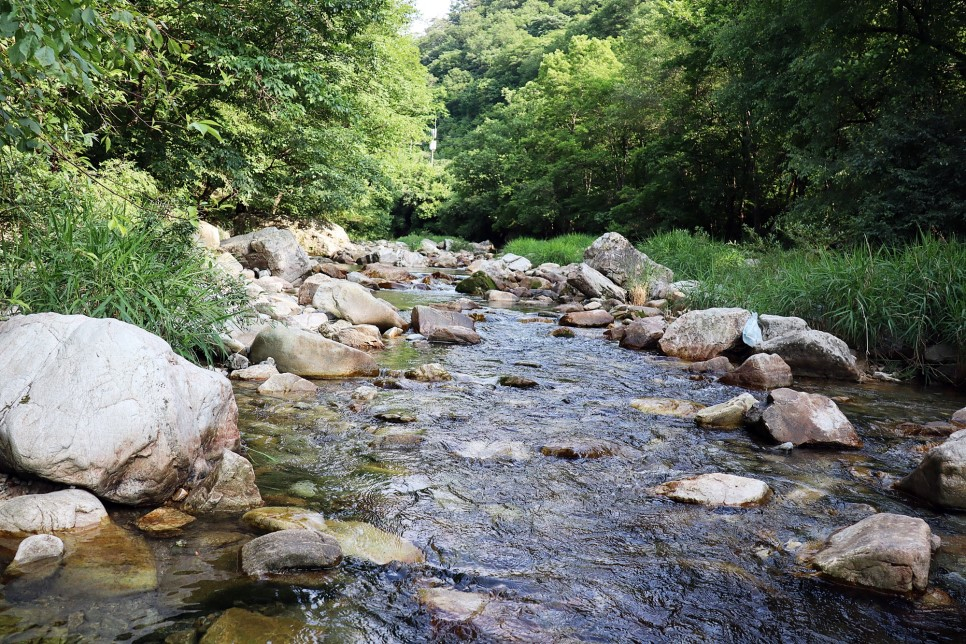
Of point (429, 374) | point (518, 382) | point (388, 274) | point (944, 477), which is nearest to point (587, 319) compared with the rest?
point (518, 382)

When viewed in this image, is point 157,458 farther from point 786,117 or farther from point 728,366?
point 786,117

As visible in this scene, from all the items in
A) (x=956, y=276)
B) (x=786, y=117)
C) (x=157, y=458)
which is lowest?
(x=157, y=458)

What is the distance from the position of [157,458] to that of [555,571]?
6.71ft

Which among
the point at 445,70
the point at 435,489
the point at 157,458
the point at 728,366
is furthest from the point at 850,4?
the point at 445,70

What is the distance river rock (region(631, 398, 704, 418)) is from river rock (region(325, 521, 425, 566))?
317 cm

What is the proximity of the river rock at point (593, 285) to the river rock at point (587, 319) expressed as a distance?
8.33 feet

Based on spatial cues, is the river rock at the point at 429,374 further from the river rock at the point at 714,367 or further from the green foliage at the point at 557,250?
the green foliage at the point at 557,250

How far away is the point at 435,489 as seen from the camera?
3.85 meters

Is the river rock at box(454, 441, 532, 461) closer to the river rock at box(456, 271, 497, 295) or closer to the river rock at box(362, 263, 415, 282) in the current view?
the river rock at box(456, 271, 497, 295)

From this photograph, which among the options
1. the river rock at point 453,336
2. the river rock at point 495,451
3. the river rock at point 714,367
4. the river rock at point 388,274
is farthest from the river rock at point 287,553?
the river rock at point 388,274

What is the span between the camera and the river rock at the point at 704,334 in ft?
27.6

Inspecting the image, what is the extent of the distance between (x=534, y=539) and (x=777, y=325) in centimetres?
A: 649

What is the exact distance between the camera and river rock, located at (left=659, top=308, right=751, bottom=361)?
8406 millimetres

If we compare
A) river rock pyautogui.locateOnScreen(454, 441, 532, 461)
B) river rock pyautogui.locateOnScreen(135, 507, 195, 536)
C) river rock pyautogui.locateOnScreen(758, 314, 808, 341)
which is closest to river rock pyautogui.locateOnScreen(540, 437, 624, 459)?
river rock pyautogui.locateOnScreen(454, 441, 532, 461)
